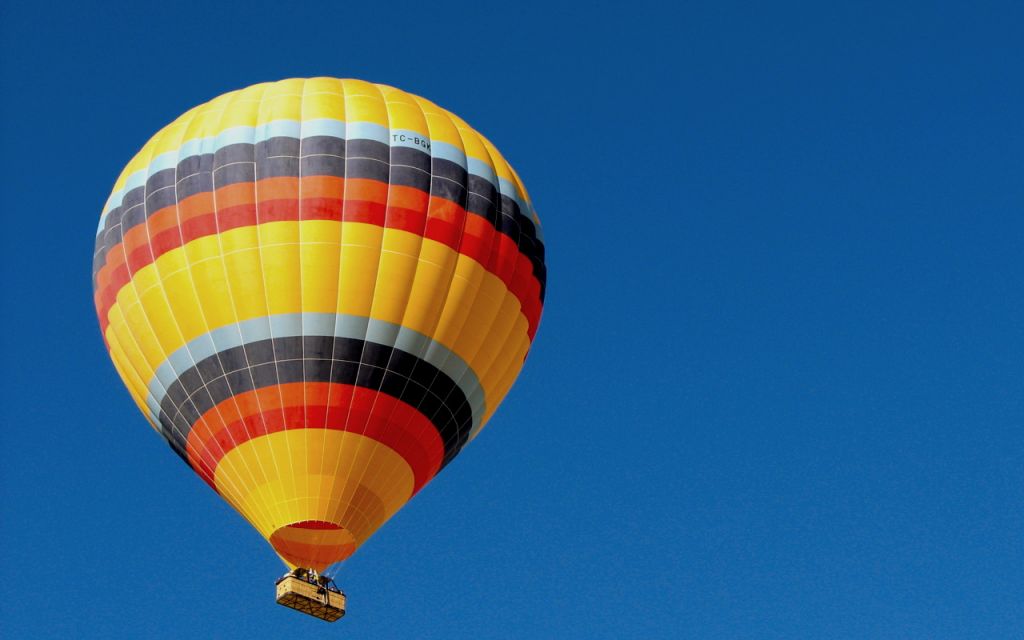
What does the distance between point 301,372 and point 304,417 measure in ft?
2.31

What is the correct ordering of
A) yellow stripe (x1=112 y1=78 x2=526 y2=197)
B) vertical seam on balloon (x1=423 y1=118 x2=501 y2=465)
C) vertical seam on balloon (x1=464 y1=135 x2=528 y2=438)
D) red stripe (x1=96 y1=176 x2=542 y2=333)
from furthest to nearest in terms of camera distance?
vertical seam on balloon (x1=464 y1=135 x2=528 y2=438)
yellow stripe (x1=112 y1=78 x2=526 y2=197)
vertical seam on balloon (x1=423 y1=118 x2=501 y2=465)
red stripe (x1=96 y1=176 x2=542 y2=333)

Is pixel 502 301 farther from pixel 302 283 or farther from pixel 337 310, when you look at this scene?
pixel 302 283

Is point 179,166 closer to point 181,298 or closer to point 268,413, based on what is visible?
point 181,298

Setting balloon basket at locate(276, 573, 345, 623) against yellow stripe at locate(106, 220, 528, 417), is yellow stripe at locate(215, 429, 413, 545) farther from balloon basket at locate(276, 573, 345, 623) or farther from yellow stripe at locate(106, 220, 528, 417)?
yellow stripe at locate(106, 220, 528, 417)

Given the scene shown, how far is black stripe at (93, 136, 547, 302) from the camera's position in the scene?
31875 mm

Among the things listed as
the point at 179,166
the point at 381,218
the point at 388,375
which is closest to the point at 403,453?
the point at 388,375

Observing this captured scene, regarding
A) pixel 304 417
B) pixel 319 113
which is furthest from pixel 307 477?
pixel 319 113

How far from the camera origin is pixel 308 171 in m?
31.8

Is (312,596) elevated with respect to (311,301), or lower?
lower

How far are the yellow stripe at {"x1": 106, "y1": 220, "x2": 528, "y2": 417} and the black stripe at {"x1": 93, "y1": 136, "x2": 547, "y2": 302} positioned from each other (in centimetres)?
95

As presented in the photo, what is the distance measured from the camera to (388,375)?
31.3m

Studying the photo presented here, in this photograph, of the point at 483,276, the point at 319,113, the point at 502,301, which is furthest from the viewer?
the point at 502,301

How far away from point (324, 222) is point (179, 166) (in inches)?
113

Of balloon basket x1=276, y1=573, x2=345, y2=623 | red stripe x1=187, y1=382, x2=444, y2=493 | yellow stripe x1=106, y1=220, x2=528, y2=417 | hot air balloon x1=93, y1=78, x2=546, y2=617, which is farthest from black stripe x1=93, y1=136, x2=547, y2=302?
balloon basket x1=276, y1=573, x2=345, y2=623
